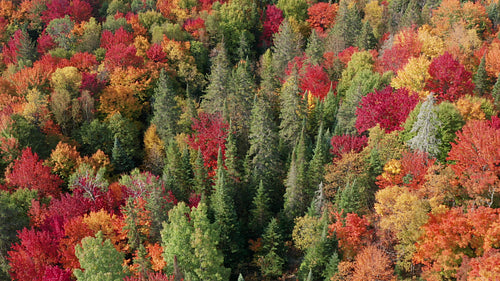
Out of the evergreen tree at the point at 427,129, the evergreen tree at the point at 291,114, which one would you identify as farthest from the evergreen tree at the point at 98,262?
the evergreen tree at the point at 427,129

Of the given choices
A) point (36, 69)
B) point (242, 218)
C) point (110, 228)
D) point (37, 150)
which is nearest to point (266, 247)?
point (242, 218)

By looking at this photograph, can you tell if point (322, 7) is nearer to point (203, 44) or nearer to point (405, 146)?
point (203, 44)

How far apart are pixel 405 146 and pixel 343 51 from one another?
3565 cm

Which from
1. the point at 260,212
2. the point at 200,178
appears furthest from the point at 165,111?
the point at 260,212

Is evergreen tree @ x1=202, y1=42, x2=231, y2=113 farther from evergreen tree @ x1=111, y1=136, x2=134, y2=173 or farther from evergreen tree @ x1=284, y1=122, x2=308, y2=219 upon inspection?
evergreen tree @ x1=284, y1=122, x2=308, y2=219

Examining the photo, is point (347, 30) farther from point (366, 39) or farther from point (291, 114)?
point (291, 114)

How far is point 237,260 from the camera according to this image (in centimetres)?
5153

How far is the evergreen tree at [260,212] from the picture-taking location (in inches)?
2020

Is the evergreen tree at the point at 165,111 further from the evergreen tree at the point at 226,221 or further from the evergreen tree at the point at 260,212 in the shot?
the evergreen tree at the point at 260,212

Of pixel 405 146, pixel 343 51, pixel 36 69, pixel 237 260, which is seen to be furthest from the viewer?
pixel 343 51

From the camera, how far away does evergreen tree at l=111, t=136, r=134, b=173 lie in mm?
64375

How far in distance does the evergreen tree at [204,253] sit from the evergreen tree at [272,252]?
18.6 ft

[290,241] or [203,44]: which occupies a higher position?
[203,44]

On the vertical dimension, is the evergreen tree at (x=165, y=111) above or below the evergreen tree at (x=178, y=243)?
above
